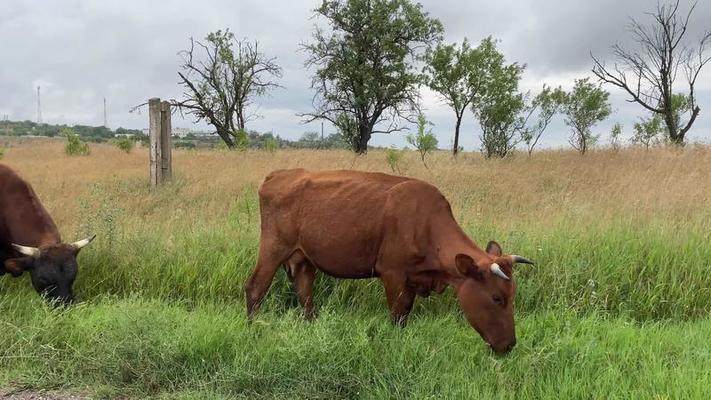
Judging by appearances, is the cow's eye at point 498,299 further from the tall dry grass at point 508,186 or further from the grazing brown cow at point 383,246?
the tall dry grass at point 508,186

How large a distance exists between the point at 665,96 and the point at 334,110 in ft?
50.1

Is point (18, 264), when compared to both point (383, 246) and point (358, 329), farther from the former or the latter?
point (383, 246)

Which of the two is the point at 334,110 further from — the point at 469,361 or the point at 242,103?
the point at 469,361

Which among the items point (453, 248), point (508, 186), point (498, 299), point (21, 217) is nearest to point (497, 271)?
point (498, 299)

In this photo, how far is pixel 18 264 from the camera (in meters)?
5.75

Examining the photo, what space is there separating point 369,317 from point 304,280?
78cm

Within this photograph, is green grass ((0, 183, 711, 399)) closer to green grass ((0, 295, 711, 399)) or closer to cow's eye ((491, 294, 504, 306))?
green grass ((0, 295, 711, 399))

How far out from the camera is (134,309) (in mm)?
4719

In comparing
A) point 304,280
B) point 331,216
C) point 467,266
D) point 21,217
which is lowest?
point 304,280

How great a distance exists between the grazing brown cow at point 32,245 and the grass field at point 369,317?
0.26 m

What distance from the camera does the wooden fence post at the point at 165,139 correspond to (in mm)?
10227

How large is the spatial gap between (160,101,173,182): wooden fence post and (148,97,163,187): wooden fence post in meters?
0.05

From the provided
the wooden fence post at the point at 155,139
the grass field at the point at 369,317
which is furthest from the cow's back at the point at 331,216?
the wooden fence post at the point at 155,139

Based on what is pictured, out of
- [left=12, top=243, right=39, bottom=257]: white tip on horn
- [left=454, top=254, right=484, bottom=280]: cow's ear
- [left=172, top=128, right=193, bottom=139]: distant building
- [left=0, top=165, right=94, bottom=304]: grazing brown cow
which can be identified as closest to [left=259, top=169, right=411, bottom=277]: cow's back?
[left=454, top=254, right=484, bottom=280]: cow's ear
